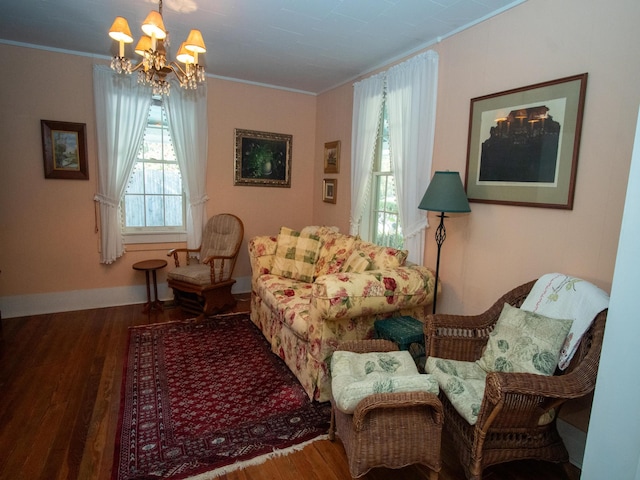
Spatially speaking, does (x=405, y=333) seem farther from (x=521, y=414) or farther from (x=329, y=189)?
(x=329, y=189)

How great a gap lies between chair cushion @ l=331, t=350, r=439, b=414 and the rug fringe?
0.46 m

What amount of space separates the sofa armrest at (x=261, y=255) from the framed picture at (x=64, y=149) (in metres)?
1.97

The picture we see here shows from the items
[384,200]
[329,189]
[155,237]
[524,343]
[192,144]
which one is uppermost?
[192,144]

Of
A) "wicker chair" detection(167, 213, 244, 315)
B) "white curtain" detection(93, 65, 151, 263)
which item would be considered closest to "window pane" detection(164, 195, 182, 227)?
"wicker chair" detection(167, 213, 244, 315)

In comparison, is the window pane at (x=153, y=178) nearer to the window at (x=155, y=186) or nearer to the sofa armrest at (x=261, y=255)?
the window at (x=155, y=186)

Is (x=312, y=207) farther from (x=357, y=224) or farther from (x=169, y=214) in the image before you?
(x=169, y=214)

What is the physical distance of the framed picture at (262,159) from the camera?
14.6 ft

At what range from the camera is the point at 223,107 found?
4.27 meters

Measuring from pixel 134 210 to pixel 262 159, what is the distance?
5.33 feet

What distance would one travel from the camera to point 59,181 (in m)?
3.68

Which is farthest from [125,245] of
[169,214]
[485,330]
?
[485,330]

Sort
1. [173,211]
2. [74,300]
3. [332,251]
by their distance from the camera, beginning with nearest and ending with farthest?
1. [332,251]
2. [74,300]
3. [173,211]

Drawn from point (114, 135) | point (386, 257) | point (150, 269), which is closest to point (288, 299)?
point (386, 257)

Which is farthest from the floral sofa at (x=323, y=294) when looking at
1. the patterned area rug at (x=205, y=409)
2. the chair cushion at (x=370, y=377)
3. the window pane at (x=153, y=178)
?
the window pane at (x=153, y=178)
